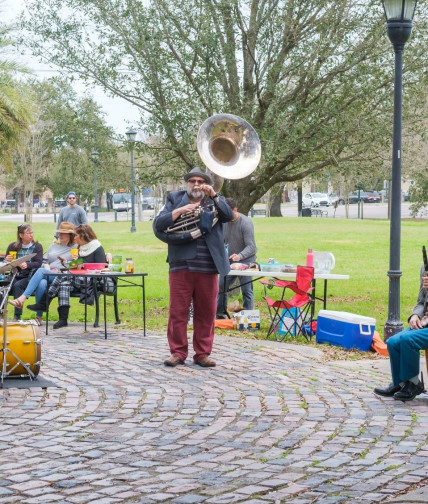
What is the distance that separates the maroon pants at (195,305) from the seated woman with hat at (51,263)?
3182mm

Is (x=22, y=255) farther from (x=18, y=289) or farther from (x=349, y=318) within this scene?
(x=349, y=318)

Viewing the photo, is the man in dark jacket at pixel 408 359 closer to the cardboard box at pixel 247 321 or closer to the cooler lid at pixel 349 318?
the cooler lid at pixel 349 318

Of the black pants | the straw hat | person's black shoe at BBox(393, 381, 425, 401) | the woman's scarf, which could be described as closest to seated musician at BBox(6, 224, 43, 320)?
the black pants

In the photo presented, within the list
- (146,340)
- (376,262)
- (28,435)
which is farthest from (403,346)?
(376,262)

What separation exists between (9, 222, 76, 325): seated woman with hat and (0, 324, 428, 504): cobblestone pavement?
8.89ft

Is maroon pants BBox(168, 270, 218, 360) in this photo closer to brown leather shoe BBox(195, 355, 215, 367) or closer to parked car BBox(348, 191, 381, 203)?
brown leather shoe BBox(195, 355, 215, 367)

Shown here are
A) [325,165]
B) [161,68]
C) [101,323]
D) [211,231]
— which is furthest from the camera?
[325,165]

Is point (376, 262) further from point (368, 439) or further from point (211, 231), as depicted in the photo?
point (368, 439)

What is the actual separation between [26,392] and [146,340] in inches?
134

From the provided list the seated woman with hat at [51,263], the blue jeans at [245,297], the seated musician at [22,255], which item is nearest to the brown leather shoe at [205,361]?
the seated woman with hat at [51,263]

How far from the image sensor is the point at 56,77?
1528cm

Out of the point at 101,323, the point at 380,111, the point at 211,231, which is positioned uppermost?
the point at 380,111

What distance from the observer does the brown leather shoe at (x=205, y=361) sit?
9414 millimetres

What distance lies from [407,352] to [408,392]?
0.32m
